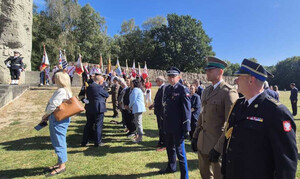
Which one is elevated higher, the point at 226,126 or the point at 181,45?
the point at 181,45

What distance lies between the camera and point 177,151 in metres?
3.86

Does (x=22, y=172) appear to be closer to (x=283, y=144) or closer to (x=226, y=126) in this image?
(x=226, y=126)

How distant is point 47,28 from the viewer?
36.5 meters

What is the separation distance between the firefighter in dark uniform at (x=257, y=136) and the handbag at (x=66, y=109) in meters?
3.27

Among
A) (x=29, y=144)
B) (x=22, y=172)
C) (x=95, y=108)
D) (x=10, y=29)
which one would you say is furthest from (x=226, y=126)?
(x=10, y=29)

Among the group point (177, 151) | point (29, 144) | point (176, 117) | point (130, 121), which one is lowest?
point (29, 144)

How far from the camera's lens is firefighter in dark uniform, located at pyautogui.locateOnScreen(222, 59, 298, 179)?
167 cm

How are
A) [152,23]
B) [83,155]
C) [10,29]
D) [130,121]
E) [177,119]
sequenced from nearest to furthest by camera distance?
[177,119] < [83,155] < [130,121] < [10,29] < [152,23]

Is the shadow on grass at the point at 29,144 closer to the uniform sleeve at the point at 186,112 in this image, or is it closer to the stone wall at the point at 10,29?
the uniform sleeve at the point at 186,112

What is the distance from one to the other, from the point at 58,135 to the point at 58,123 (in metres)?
0.27

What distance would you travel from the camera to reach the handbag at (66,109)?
4.18 metres

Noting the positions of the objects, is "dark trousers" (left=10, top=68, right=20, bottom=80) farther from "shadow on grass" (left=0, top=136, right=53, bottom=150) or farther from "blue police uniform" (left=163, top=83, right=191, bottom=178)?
"blue police uniform" (left=163, top=83, right=191, bottom=178)

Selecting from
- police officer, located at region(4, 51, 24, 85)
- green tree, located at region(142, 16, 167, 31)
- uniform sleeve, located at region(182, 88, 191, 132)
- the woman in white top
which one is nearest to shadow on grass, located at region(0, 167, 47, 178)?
the woman in white top

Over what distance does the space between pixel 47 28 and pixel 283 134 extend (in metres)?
42.0
